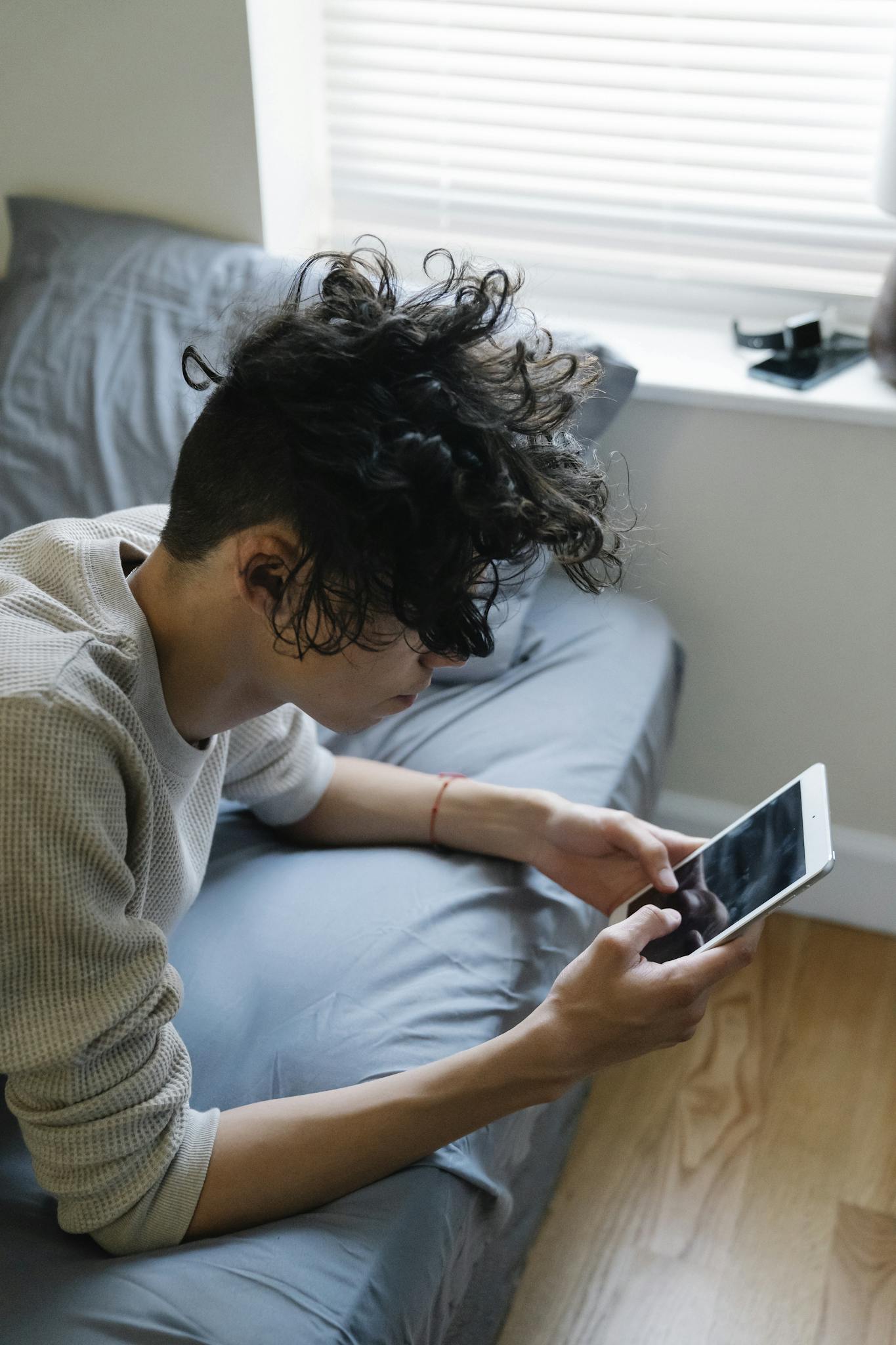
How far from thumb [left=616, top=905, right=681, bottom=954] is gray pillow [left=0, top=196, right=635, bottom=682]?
0.54 metres

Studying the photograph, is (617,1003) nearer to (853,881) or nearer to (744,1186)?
(744,1186)

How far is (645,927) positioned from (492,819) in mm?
280

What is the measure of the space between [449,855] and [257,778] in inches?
7.8

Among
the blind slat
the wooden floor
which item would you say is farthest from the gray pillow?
the wooden floor

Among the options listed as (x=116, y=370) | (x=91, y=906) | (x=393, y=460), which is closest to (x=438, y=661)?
(x=393, y=460)

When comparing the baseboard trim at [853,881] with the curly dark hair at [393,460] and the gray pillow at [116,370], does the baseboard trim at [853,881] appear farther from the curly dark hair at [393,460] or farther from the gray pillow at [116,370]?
the curly dark hair at [393,460]

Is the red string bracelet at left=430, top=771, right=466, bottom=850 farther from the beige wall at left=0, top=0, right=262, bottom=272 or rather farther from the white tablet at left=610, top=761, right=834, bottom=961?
the beige wall at left=0, top=0, right=262, bottom=272

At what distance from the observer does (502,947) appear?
104 centimetres

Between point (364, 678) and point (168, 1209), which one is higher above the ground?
point (364, 678)

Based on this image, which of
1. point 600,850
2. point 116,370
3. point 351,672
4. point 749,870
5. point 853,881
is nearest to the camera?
point 351,672

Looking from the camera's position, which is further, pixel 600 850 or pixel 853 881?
pixel 853 881

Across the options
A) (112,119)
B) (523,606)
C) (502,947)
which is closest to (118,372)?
(112,119)

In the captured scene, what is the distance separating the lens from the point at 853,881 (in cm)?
169

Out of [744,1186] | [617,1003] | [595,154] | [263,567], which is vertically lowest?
[744,1186]
